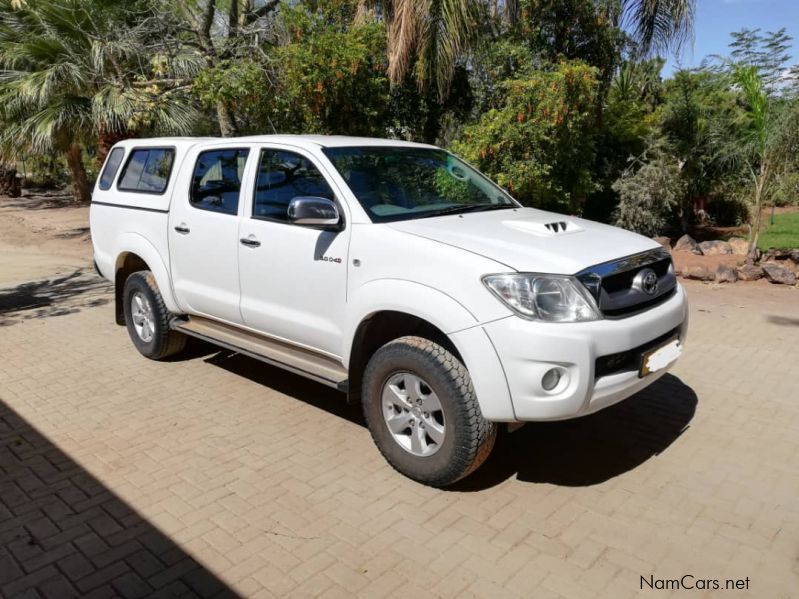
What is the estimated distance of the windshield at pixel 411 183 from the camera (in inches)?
170

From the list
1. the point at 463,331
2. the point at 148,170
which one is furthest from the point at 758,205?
the point at 148,170

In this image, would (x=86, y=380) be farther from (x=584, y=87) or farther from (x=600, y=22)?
A: (x=600, y=22)

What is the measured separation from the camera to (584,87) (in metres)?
9.32

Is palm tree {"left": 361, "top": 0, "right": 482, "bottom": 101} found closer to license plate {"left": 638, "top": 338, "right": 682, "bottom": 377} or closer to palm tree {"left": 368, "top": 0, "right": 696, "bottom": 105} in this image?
palm tree {"left": 368, "top": 0, "right": 696, "bottom": 105}

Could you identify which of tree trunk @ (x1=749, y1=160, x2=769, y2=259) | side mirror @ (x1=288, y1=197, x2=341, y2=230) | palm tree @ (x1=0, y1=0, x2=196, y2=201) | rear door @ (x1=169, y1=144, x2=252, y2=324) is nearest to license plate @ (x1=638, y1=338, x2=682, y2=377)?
side mirror @ (x1=288, y1=197, x2=341, y2=230)

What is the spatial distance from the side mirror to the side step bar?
924 mm

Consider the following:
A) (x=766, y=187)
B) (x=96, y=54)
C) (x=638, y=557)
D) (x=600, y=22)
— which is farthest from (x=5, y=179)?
(x=638, y=557)

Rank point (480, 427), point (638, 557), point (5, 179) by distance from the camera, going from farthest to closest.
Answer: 1. point (5, 179)
2. point (480, 427)
3. point (638, 557)

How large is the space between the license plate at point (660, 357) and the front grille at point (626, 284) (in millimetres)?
258

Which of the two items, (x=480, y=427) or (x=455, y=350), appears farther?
(x=455, y=350)

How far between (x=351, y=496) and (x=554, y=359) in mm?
1463

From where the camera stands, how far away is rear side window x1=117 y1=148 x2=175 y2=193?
5773 mm

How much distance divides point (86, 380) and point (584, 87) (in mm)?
7445

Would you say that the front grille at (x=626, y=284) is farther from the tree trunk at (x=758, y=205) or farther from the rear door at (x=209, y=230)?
the tree trunk at (x=758, y=205)
